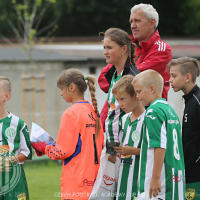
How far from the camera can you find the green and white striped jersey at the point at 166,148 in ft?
8.70

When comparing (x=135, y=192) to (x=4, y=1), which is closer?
(x=135, y=192)

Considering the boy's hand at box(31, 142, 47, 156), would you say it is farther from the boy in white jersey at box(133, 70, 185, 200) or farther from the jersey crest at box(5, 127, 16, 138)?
the boy in white jersey at box(133, 70, 185, 200)

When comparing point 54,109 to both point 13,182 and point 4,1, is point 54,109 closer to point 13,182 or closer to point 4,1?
point 13,182

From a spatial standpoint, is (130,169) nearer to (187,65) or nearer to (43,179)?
(187,65)

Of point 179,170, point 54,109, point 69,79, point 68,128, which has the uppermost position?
point 69,79

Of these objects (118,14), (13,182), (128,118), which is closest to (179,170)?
(128,118)

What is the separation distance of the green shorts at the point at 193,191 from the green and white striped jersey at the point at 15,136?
154 cm

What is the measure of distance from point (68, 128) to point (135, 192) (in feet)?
2.67


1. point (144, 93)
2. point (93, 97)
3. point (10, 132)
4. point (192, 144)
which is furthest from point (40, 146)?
point (192, 144)

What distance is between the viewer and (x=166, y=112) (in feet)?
8.92

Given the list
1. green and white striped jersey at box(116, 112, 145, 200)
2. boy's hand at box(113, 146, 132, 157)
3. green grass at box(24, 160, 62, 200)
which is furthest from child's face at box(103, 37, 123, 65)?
green grass at box(24, 160, 62, 200)

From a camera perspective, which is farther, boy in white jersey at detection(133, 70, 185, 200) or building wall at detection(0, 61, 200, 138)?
building wall at detection(0, 61, 200, 138)

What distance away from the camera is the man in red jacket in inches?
144

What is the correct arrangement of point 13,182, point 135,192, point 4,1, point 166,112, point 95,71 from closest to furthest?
1. point 166,112
2. point 135,192
3. point 13,182
4. point 95,71
5. point 4,1
